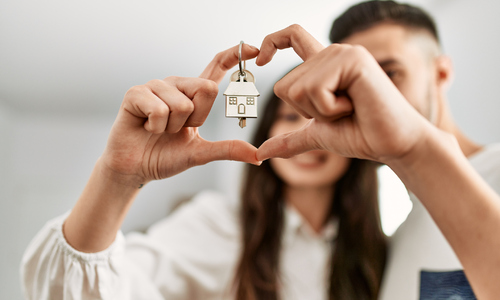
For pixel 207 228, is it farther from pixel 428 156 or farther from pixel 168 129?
pixel 428 156

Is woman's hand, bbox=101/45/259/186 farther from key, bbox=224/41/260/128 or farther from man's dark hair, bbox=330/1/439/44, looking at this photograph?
man's dark hair, bbox=330/1/439/44

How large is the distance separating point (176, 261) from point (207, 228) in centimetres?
40

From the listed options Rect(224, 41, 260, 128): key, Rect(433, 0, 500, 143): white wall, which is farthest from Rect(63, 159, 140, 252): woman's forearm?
Rect(433, 0, 500, 143): white wall

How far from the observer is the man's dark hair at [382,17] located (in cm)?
144

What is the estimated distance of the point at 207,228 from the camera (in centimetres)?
205

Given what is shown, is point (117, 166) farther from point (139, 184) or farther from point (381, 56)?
point (381, 56)

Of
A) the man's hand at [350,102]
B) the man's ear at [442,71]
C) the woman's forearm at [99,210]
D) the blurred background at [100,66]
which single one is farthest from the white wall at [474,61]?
the woman's forearm at [99,210]

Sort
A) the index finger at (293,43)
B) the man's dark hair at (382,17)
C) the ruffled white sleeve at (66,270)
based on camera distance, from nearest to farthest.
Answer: the index finger at (293,43) < the ruffled white sleeve at (66,270) < the man's dark hair at (382,17)

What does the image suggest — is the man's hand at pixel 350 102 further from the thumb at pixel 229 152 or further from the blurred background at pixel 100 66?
the blurred background at pixel 100 66

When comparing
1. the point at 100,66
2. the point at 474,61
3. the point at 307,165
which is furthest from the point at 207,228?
the point at 474,61

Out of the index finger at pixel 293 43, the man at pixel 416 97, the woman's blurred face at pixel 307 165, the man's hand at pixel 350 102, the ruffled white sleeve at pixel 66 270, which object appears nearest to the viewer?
the man's hand at pixel 350 102

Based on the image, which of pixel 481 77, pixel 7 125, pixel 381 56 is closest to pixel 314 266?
pixel 381 56

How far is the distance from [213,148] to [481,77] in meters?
2.20

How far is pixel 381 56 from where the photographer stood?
4.39 feet
